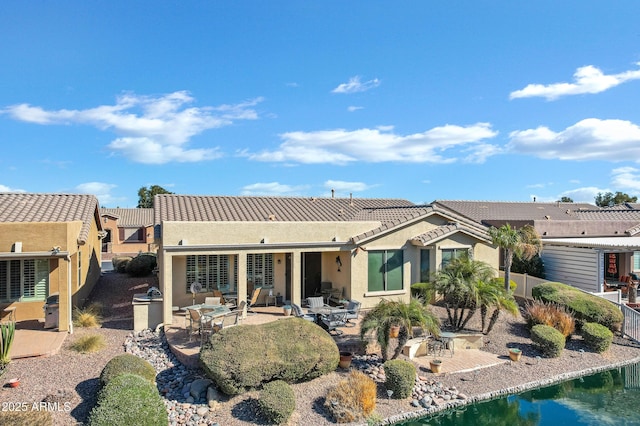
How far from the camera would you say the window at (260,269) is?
22.2 metres

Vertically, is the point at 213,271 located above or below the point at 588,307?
above

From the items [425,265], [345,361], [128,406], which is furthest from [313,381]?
[425,265]

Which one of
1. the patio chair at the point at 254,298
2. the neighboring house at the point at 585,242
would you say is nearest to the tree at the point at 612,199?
the neighboring house at the point at 585,242

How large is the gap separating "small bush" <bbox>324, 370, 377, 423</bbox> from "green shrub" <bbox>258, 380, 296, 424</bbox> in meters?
1.21

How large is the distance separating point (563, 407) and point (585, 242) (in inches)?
590

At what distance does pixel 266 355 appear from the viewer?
13719 mm

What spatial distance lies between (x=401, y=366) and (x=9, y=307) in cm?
1721

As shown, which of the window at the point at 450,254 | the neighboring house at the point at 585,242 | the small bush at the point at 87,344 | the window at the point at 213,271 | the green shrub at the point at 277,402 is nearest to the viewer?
the green shrub at the point at 277,402

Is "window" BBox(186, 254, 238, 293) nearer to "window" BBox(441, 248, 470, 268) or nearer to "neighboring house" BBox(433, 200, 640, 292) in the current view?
"window" BBox(441, 248, 470, 268)

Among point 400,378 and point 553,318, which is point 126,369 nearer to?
point 400,378

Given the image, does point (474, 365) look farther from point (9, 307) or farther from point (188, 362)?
point (9, 307)

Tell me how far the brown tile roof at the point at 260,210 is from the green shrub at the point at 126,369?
854cm

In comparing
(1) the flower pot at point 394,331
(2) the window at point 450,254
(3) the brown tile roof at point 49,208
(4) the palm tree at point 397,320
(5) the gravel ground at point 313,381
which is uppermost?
(3) the brown tile roof at point 49,208

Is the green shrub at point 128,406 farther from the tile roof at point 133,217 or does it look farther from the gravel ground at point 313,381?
the tile roof at point 133,217
